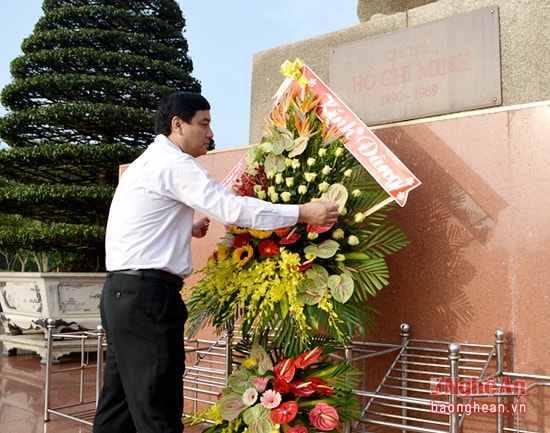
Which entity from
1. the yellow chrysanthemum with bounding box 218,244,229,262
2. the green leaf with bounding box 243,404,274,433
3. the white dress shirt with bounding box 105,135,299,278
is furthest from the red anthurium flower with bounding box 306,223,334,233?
the green leaf with bounding box 243,404,274,433

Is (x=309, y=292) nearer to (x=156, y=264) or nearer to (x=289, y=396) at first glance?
(x=289, y=396)

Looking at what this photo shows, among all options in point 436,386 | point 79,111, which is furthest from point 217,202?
point 79,111

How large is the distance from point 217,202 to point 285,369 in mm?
814

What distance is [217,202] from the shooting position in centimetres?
216

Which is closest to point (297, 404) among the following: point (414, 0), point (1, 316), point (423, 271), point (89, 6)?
point (423, 271)

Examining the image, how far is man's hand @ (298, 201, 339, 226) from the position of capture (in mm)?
2240

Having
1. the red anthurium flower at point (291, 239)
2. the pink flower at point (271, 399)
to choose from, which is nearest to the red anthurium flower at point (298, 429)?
the pink flower at point (271, 399)

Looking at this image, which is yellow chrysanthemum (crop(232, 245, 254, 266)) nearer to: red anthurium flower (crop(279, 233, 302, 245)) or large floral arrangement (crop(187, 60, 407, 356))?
large floral arrangement (crop(187, 60, 407, 356))

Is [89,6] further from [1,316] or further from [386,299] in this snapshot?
[386,299]

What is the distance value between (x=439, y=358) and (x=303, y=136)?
4.28 ft

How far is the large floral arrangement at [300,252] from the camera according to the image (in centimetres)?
240

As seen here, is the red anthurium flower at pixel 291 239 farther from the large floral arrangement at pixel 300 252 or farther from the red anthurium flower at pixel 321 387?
the red anthurium flower at pixel 321 387

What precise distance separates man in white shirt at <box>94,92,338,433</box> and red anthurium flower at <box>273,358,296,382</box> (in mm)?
474

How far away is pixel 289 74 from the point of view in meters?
2.82
